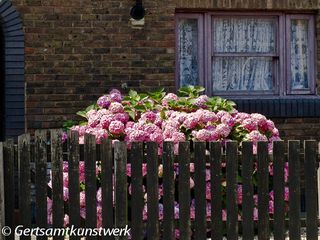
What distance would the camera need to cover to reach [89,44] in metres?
8.88

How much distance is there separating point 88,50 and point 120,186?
12.6 ft

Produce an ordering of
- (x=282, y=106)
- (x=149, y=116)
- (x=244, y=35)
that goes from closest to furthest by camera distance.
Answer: (x=149, y=116), (x=282, y=106), (x=244, y=35)

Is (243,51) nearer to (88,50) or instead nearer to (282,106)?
(282,106)

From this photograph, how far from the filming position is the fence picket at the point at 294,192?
552cm

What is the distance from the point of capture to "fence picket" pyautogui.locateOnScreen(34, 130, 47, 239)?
5336 mm

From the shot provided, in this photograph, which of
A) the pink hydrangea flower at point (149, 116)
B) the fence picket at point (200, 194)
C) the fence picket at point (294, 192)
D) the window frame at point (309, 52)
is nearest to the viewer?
the fence picket at point (200, 194)

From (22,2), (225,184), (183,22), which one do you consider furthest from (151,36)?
(225,184)

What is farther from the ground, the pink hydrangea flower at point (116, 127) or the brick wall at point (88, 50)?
the brick wall at point (88, 50)

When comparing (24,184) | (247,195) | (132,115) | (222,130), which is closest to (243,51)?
(132,115)

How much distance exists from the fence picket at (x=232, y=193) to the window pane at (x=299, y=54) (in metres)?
4.46

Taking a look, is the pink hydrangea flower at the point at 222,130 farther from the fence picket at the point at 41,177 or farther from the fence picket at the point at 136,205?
the fence picket at the point at 41,177

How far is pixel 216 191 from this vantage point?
545 centimetres

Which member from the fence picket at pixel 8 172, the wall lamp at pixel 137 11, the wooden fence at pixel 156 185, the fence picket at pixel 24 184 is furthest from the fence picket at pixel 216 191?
the wall lamp at pixel 137 11

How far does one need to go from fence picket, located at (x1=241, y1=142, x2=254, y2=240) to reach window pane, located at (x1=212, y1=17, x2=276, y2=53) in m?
4.18
